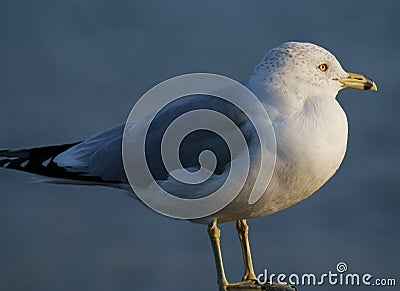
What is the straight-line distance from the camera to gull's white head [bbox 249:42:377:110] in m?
3.51

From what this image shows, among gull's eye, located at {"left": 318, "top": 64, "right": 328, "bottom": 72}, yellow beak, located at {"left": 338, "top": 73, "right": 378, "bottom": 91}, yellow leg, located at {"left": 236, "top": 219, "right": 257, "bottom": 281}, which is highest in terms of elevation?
gull's eye, located at {"left": 318, "top": 64, "right": 328, "bottom": 72}

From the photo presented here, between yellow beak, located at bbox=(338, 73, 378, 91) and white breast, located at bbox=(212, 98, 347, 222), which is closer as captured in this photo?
white breast, located at bbox=(212, 98, 347, 222)

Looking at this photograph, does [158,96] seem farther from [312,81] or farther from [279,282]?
[279,282]

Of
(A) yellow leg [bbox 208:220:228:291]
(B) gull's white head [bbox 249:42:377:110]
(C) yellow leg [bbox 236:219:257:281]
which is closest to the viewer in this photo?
(B) gull's white head [bbox 249:42:377:110]

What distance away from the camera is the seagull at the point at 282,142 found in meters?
3.34

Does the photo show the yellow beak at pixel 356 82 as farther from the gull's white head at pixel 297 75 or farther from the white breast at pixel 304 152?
the white breast at pixel 304 152

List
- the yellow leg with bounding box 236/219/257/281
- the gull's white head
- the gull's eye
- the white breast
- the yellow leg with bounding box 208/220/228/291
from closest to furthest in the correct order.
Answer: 1. the white breast
2. the gull's white head
3. the gull's eye
4. the yellow leg with bounding box 208/220/228/291
5. the yellow leg with bounding box 236/219/257/281

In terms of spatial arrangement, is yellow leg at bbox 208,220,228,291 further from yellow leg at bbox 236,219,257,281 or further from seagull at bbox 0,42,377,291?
yellow leg at bbox 236,219,257,281

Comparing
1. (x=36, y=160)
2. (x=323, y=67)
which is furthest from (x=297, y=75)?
(x=36, y=160)

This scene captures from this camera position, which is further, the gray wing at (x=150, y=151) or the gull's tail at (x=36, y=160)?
the gull's tail at (x=36, y=160)

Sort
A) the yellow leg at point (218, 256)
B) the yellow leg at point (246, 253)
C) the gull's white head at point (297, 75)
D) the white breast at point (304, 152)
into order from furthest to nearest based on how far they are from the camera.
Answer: the yellow leg at point (246, 253), the yellow leg at point (218, 256), the gull's white head at point (297, 75), the white breast at point (304, 152)

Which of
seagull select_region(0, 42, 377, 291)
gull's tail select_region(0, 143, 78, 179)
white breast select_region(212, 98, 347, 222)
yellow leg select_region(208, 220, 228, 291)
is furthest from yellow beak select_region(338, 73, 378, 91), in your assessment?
gull's tail select_region(0, 143, 78, 179)

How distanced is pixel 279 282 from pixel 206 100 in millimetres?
1022

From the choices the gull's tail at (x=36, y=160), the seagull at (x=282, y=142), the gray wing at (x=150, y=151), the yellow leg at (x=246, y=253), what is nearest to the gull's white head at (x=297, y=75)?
the seagull at (x=282, y=142)
